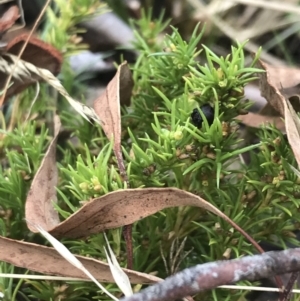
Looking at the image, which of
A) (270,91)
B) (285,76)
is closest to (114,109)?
(270,91)

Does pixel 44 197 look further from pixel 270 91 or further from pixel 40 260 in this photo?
pixel 270 91

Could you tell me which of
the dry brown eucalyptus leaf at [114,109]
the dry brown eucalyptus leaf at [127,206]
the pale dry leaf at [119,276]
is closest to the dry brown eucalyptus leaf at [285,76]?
the dry brown eucalyptus leaf at [114,109]

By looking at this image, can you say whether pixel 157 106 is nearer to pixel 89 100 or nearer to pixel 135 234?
pixel 135 234

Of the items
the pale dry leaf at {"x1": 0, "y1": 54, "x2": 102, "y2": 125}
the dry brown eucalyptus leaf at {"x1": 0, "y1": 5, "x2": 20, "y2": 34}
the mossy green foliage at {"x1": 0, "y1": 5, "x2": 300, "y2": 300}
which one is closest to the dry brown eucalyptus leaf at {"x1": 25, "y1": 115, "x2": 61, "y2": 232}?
the mossy green foliage at {"x1": 0, "y1": 5, "x2": 300, "y2": 300}

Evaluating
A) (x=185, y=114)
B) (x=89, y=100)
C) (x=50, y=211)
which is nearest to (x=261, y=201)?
(x=185, y=114)

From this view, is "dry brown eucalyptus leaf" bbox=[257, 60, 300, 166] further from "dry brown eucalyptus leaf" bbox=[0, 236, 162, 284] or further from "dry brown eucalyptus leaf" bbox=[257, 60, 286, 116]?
"dry brown eucalyptus leaf" bbox=[0, 236, 162, 284]

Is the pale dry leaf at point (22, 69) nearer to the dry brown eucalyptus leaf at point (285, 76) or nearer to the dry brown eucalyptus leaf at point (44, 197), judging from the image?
the dry brown eucalyptus leaf at point (44, 197)
